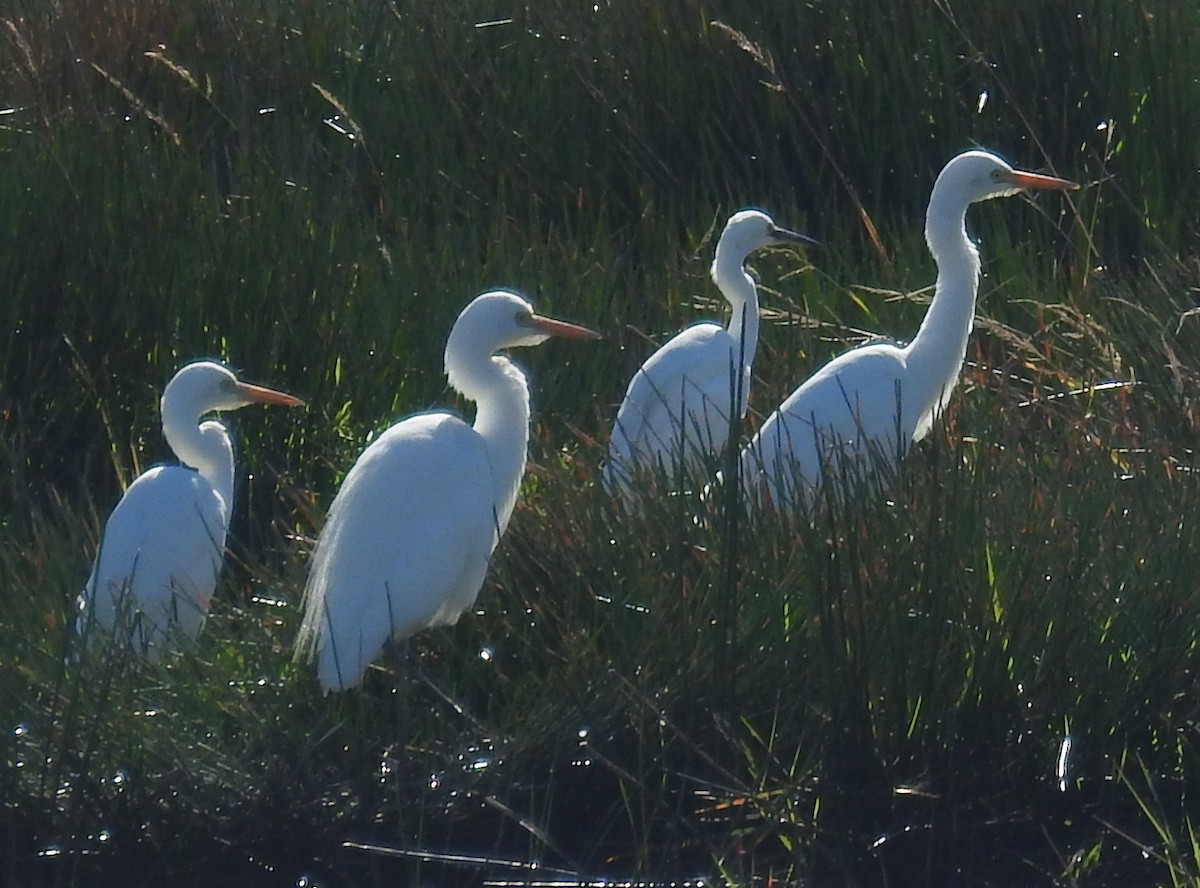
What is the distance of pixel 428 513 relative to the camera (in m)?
3.59

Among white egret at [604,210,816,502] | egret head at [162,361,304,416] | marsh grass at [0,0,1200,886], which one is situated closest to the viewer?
marsh grass at [0,0,1200,886]

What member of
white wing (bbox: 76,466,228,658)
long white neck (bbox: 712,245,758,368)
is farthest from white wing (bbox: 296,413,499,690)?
long white neck (bbox: 712,245,758,368)

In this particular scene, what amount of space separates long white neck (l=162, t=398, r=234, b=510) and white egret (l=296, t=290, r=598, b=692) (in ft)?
2.04

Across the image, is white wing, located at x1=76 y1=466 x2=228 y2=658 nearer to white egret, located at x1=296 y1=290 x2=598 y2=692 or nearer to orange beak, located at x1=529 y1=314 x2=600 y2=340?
white egret, located at x1=296 y1=290 x2=598 y2=692

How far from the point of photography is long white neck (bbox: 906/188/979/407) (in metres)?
4.55

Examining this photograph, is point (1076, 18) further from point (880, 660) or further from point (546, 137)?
point (880, 660)

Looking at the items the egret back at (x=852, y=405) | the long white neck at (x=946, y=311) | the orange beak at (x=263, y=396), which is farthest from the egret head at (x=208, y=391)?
the long white neck at (x=946, y=311)

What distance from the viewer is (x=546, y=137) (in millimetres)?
6164

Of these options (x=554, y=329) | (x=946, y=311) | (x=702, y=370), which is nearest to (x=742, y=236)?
(x=702, y=370)

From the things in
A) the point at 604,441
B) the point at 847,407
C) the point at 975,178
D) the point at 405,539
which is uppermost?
the point at 975,178

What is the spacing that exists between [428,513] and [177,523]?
0.63 meters

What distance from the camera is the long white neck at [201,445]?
13.8 feet

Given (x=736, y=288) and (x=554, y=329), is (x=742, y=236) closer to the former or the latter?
(x=736, y=288)

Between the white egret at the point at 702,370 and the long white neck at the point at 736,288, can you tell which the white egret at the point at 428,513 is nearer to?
the white egret at the point at 702,370
